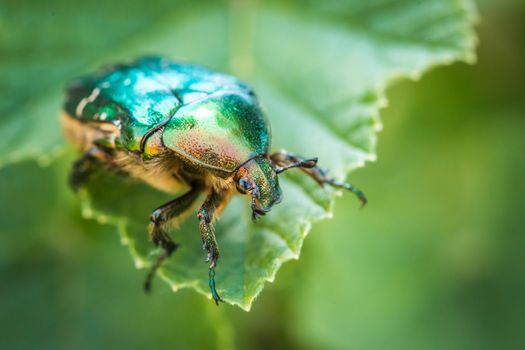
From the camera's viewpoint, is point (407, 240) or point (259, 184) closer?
point (259, 184)

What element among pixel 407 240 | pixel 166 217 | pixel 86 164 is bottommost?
pixel 407 240

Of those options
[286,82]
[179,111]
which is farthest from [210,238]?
[286,82]

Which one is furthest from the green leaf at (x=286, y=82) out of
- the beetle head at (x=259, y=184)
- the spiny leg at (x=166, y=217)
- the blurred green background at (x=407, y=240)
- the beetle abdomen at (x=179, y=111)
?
the blurred green background at (x=407, y=240)

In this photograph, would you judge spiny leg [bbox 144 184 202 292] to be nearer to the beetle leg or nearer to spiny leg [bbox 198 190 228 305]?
spiny leg [bbox 198 190 228 305]

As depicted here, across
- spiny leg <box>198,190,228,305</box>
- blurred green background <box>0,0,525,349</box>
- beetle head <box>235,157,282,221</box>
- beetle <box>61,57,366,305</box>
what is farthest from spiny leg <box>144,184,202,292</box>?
blurred green background <box>0,0,525,349</box>

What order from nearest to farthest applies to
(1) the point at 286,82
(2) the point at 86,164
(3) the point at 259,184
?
(3) the point at 259,184, (2) the point at 86,164, (1) the point at 286,82

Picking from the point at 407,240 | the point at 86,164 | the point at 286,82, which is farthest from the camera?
the point at 407,240

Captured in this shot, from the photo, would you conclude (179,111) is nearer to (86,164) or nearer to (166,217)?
(166,217)
